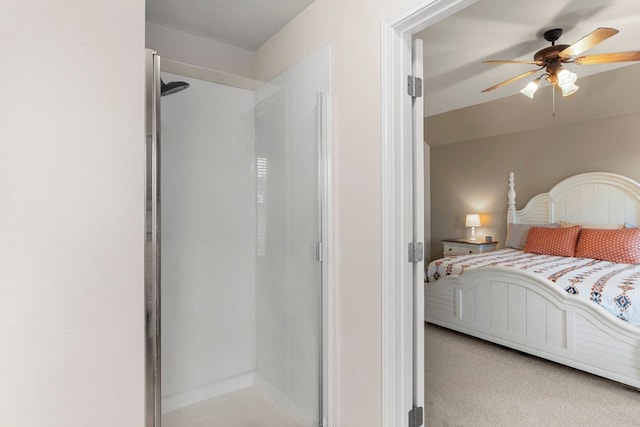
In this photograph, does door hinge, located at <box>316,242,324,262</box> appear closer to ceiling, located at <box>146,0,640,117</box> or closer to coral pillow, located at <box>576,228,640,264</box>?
ceiling, located at <box>146,0,640,117</box>

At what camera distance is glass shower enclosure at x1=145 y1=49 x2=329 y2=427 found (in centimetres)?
170

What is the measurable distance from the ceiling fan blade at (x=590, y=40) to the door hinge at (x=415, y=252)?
184 centimetres

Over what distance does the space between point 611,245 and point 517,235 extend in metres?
1.13

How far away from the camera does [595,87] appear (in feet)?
13.1

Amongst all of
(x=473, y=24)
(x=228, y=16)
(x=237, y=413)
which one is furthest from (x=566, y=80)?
(x=237, y=413)

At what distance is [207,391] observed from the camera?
1.83 m

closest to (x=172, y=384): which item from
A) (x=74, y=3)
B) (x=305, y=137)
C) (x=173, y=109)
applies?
(x=173, y=109)

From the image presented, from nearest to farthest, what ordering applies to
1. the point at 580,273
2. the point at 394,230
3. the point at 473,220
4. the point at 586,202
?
1. the point at 394,230
2. the point at 580,273
3. the point at 586,202
4. the point at 473,220

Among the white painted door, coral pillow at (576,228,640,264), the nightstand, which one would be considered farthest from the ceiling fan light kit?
the nightstand

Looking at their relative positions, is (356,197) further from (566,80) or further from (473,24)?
(566,80)

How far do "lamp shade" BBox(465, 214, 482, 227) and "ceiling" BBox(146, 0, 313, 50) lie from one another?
4.03 meters

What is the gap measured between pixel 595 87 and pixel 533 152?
3.54 feet

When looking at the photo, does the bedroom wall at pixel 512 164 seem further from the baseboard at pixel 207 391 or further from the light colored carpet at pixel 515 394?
the baseboard at pixel 207 391

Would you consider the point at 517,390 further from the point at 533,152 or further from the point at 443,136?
the point at 443,136
